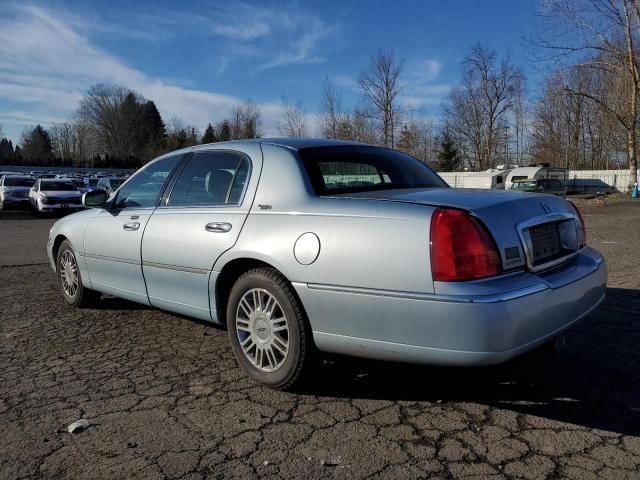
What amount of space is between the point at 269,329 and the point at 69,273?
3046 millimetres

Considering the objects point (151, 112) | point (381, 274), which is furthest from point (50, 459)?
point (151, 112)

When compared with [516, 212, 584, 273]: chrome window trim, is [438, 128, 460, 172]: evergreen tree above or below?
above

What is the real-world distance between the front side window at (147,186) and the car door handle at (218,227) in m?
0.89

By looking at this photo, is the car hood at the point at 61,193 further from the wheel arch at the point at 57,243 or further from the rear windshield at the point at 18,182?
the wheel arch at the point at 57,243

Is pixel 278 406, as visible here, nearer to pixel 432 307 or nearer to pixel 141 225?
pixel 432 307

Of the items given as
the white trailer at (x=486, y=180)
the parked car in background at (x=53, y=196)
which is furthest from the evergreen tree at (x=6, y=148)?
the white trailer at (x=486, y=180)

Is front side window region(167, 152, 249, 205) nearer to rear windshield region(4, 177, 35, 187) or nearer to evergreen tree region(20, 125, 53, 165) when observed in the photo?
rear windshield region(4, 177, 35, 187)

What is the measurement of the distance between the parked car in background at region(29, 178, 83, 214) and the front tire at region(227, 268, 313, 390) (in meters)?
20.4

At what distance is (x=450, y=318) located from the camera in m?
2.61

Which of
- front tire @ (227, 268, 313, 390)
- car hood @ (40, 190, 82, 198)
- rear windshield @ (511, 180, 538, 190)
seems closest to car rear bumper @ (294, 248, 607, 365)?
front tire @ (227, 268, 313, 390)

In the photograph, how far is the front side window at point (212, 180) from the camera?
12.2ft

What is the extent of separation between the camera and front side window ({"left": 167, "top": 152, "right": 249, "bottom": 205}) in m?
3.72

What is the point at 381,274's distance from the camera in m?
2.78

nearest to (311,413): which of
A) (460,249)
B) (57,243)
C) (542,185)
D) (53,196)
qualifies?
(460,249)
